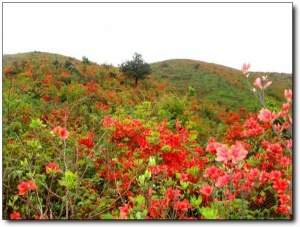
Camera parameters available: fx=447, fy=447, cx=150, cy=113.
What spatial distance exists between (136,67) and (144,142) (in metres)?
0.70

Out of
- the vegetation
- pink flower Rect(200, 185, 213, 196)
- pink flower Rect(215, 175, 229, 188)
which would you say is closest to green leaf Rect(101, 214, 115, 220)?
the vegetation

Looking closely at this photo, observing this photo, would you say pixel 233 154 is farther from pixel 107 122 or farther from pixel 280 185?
pixel 107 122

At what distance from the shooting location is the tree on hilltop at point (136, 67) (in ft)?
11.9

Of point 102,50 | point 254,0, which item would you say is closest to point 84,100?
point 102,50

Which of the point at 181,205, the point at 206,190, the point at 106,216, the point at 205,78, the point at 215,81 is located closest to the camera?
the point at 206,190

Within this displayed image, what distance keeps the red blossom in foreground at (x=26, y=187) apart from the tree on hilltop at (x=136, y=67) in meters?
1.29

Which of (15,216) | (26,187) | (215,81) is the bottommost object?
(15,216)

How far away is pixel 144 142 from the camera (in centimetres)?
341

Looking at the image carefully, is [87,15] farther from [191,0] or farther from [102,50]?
[191,0]

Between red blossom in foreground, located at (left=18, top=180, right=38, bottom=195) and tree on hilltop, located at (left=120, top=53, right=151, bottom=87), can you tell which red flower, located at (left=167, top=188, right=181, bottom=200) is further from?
tree on hilltop, located at (left=120, top=53, right=151, bottom=87)

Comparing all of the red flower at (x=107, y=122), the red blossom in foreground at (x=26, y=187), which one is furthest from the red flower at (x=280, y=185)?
the red blossom in foreground at (x=26, y=187)

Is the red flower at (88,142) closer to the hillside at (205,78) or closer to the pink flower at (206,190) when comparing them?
the hillside at (205,78)

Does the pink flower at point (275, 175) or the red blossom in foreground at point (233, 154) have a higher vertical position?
the red blossom in foreground at point (233, 154)

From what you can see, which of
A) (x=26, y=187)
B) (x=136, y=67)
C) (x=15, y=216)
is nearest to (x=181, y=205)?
(x=26, y=187)
